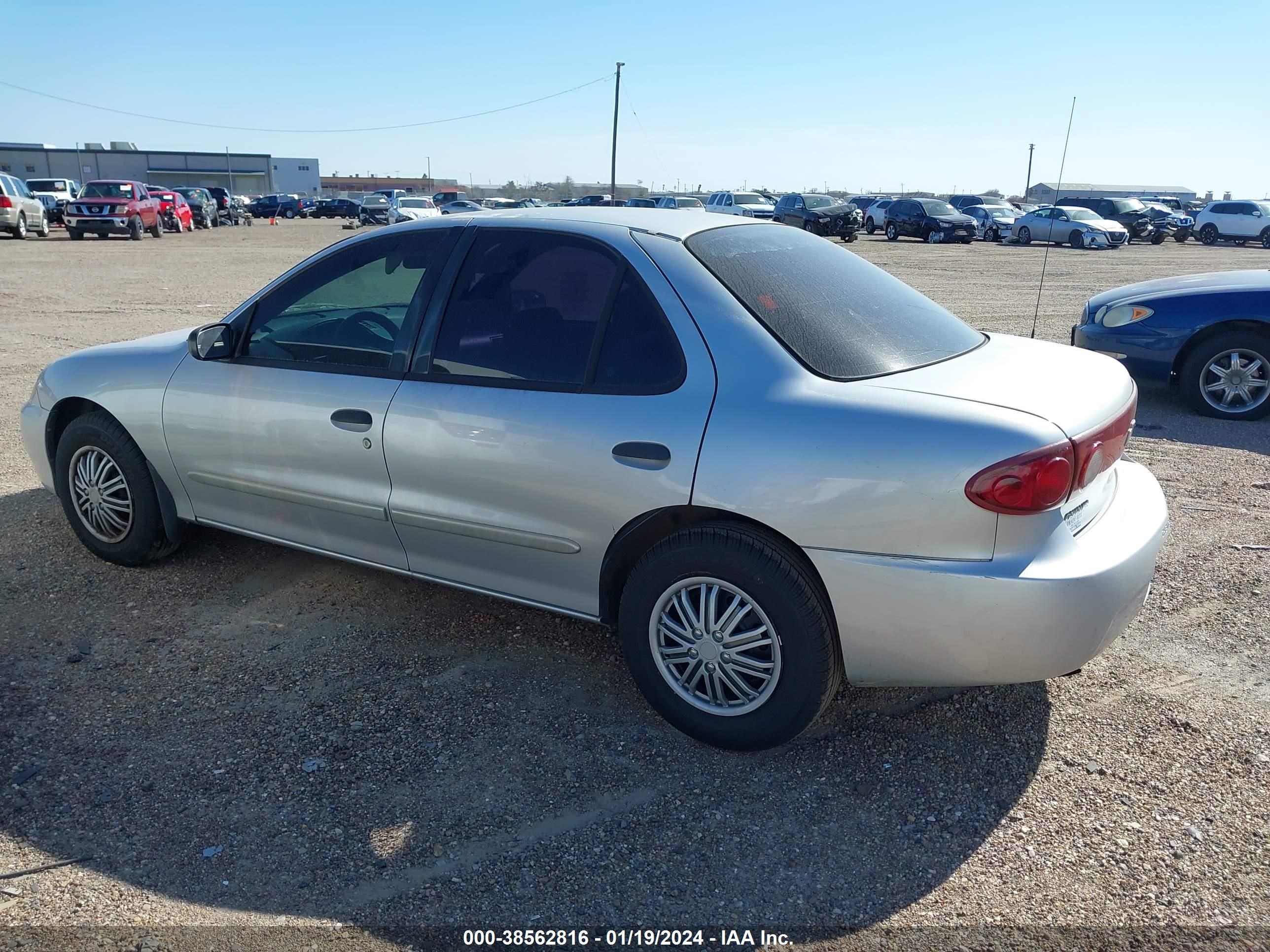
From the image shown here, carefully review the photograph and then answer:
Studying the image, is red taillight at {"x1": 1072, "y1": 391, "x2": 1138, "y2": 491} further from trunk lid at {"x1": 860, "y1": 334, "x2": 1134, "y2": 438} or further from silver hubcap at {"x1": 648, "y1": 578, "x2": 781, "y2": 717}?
silver hubcap at {"x1": 648, "y1": 578, "x2": 781, "y2": 717}

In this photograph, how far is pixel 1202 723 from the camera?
340 cm

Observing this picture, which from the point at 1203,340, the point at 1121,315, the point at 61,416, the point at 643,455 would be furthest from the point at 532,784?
the point at 1203,340

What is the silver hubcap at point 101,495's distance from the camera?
455 cm

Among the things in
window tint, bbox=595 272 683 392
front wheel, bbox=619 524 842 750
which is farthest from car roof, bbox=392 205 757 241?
front wheel, bbox=619 524 842 750

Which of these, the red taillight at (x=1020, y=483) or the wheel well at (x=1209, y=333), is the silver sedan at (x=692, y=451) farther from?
the wheel well at (x=1209, y=333)

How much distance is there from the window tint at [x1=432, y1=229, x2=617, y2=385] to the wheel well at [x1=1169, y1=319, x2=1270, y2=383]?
20.3 feet

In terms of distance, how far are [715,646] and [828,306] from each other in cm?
123

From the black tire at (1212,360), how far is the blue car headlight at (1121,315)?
0.48m

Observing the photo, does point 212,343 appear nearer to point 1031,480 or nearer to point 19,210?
point 1031,480

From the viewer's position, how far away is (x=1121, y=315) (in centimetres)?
800

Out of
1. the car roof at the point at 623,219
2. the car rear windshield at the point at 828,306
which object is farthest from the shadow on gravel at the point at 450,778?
the car roof at the point at 623,219

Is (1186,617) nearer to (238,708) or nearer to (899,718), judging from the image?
(899,718)

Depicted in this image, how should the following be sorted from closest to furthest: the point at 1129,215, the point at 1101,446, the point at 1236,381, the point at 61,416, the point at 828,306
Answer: the point at 1101,446
the point at 828,306
the point at 61,416
the point at 1236,381
the point at 1129,215

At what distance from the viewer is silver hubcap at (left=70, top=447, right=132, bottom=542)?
455 centimetres
